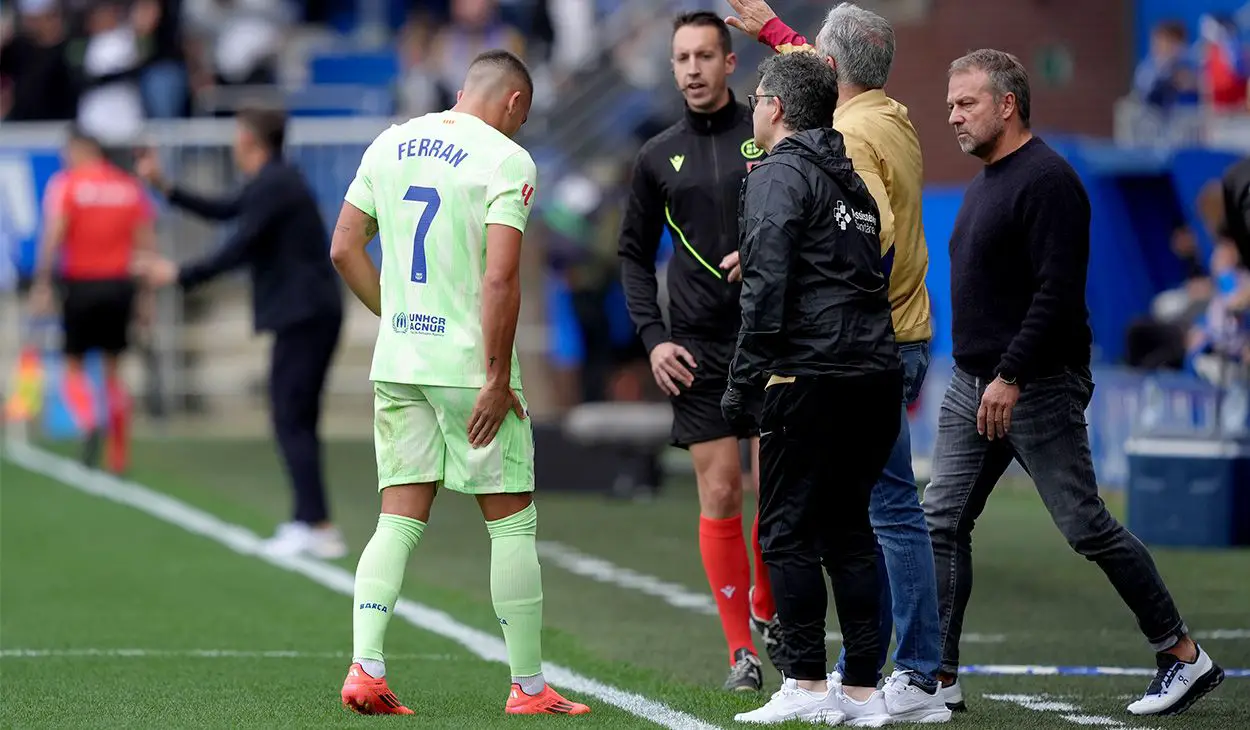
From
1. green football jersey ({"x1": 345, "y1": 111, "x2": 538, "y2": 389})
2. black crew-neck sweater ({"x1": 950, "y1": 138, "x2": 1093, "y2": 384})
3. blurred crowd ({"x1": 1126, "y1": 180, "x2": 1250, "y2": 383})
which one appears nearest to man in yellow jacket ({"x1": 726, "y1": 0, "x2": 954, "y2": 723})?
black crew-neck sweater ({"x1": 950, "y1": 138, "x2": 1093, "y2": 384})

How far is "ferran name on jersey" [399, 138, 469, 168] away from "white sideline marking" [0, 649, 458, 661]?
2.42 meters

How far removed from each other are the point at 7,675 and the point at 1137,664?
4.16m

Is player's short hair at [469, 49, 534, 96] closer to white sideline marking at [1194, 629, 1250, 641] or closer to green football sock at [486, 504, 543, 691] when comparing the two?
green football sock at [486, 504, 543, 691]

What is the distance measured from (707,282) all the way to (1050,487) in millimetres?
1496

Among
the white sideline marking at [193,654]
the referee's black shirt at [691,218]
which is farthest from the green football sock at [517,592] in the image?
the white sideline marking at [193,654]

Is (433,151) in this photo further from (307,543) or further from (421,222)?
(307,543)

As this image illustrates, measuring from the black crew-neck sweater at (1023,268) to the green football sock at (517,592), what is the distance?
60.5 inches

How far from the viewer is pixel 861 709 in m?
6.47

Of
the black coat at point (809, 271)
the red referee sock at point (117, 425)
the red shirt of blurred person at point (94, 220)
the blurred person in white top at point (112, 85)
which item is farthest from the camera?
the blurred person in white top at point (112, 85)

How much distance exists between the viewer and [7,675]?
784 centimetres

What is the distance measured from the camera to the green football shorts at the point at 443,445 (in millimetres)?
6715

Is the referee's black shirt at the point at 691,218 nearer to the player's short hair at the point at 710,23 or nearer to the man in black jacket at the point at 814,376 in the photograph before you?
the player's short hair at the point at 710,23

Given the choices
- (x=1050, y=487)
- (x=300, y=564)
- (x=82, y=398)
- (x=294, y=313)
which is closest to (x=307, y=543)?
(x=300, y=564)

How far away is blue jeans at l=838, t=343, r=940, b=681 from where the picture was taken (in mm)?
6773
